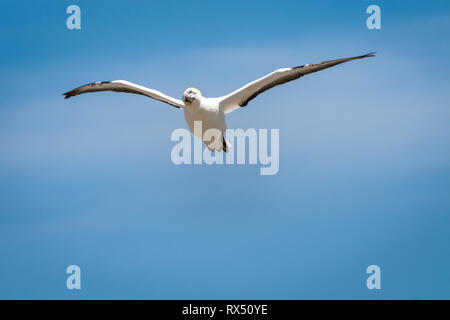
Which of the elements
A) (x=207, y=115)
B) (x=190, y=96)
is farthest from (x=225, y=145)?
(x=190, y=96)

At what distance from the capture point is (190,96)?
26.5 m

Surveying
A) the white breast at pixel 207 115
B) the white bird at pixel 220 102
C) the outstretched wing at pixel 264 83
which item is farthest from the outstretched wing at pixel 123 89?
the outstretched wing at pixel 264 83

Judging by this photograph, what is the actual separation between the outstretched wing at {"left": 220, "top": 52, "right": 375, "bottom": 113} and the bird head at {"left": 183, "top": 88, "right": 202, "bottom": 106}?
2.59ft

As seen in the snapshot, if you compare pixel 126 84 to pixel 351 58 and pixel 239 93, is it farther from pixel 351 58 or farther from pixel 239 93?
pixel 351 58

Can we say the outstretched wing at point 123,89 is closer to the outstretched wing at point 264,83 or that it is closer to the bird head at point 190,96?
the bird head at point 190,96

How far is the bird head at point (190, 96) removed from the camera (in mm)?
26500

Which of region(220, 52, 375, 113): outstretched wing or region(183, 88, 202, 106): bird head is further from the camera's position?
region(183, 88, 202, 106): bird head

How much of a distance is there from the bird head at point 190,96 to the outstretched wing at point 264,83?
0.79 m

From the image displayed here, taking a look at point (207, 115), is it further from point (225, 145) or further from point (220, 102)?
point (225, 145)

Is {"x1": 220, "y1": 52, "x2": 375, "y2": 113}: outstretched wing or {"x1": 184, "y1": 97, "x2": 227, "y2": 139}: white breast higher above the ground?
{"x1": 220, "y1": 52, "x2": 375, "y2": 113}: outstretched wing

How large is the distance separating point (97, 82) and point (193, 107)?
413cm

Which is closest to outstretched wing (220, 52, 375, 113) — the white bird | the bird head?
the white bird

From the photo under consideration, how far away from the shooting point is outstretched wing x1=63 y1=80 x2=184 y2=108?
2780cm

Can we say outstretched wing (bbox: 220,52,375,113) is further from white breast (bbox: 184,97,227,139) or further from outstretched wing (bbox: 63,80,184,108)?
outstretched wing (bbox: 63,80,184,108)
